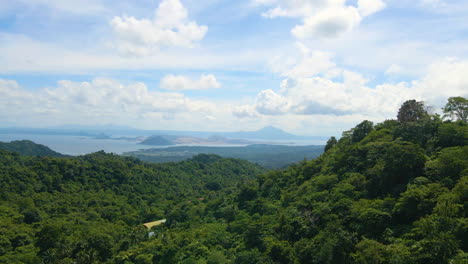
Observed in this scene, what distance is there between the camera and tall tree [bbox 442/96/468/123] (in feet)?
104

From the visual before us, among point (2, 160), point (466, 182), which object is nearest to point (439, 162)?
point (466, 182)

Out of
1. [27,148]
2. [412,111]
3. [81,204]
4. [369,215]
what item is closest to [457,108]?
[412,111]

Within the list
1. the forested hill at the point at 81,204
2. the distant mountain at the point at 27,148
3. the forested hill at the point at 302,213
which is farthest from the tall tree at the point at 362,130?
the distant mountain at the point at 27,148

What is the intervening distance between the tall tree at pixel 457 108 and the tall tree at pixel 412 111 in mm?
2513

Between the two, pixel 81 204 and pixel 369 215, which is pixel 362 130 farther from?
pixel 81 204

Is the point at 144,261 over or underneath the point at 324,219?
underneath

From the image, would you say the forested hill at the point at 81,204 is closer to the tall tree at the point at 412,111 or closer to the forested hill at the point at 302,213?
the forested hill at the point at 302,213

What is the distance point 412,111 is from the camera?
35.7m

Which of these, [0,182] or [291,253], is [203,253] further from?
[0,182]

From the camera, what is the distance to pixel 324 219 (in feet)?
78.8

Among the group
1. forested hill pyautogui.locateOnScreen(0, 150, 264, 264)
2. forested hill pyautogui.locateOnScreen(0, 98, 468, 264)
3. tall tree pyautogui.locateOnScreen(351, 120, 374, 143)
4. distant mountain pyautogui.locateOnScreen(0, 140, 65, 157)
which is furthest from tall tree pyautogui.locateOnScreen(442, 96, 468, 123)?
distant mountain pyautogui.locateOnScreen(0, 140, 65, 157)

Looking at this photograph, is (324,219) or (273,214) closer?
(324,219)

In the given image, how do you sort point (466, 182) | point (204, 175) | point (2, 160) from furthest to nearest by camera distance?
1. point (204, 175)
2. point (2, 160)
3. point (466, 182)

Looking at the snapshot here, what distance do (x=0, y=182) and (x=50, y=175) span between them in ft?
24.3
